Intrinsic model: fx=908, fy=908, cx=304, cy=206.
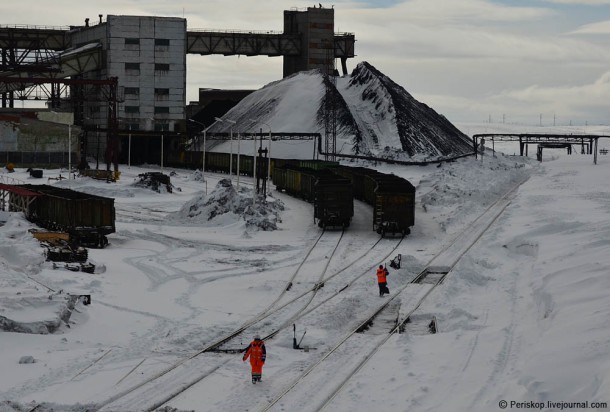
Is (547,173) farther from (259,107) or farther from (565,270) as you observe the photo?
(565,270)

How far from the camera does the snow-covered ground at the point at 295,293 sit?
22.0 metres

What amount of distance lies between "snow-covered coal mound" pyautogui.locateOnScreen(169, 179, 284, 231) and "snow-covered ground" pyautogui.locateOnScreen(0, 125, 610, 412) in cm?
14

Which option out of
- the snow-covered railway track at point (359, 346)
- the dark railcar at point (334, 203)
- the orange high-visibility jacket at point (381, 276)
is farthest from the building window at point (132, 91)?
the orange high-visibility jacket at point (381, 276)

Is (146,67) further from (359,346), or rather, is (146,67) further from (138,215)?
(359,346)

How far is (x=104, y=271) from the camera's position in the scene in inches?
1515

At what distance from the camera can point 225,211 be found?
2317 inches

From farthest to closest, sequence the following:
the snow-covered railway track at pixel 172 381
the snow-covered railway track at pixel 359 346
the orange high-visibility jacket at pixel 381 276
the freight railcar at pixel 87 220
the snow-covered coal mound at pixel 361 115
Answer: the snow-covered coal mound at pixel 361 115, the freight railcar at pixel 87 220, the orange high-visibility jacket at pixel 381 276, the snow-covered railway track at pixel 359 346, the snow-covered railway track at pixel 172 381

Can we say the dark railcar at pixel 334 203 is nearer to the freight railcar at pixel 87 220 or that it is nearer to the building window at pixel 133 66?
the freight railcar at pixel 87 220

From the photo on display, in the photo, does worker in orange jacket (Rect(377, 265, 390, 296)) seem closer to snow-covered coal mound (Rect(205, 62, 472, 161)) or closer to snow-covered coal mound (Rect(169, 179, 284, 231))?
snow-covered coal mound (Rect(169, 179, 284, 231))

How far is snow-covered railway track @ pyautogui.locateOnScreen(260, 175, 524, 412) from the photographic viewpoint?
22.2 metres

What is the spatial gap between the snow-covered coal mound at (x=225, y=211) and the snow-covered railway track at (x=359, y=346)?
15.1 meters

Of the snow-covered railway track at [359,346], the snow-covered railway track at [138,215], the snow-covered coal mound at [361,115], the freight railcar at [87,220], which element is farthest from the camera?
the snow-covered coal mound at [361,115]

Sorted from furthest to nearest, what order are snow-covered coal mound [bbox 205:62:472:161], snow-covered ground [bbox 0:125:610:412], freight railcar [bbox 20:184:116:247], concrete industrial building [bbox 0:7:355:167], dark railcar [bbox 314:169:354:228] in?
snow-covered coal mound [bbox 205:62:472:161] < concrete industrial building [bbox 0:7:355:167] < dark railcar [bbox 314:169:354:228] < freight railcar [bbox 20:184:116:247] < snow-covered ground [bbox 0:125:610:412]

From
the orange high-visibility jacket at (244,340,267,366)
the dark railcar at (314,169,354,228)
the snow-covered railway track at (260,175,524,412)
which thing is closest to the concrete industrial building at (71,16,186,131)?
the dark railcar at (314,169,354,228)
